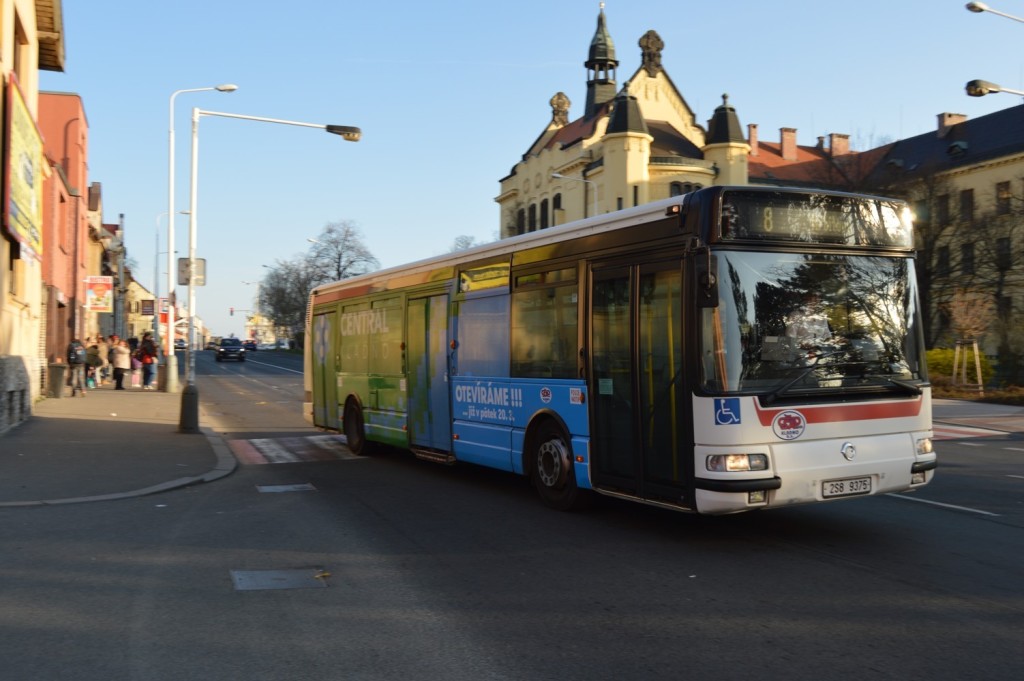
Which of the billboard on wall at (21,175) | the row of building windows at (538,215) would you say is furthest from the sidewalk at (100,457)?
the row of building windows at (538,215)

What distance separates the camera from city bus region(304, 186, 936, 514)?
7102 millimetres

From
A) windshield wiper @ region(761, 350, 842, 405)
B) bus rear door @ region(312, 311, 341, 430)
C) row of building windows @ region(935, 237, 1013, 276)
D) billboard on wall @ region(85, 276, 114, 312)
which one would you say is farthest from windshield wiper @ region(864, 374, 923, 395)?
row of building windows @ region(935, 237, 1013, 276)

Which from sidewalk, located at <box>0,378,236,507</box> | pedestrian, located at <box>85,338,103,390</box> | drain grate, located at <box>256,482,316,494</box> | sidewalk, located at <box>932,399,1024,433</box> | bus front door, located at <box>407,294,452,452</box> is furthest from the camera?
pedestrian, located at <box>85,338,103,390</box>

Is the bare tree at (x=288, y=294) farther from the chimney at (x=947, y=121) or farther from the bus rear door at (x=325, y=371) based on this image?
the bus rear door at (x=325, y=371)

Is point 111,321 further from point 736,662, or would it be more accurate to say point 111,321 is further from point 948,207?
point 736,662

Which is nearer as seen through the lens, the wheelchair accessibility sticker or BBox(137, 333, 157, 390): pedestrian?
the wheelchair accessibility sticker

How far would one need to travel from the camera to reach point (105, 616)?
568 centimetres

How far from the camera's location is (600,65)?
92.0 meters

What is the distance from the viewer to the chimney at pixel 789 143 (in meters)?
91.2

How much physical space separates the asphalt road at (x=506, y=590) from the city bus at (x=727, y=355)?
0.62 meters

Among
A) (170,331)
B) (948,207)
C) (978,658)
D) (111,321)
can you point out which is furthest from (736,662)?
(111,321)

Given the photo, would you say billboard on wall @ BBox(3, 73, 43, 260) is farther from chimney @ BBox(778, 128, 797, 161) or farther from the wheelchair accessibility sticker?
chimney @ BBox(778, 128, 797, 161)

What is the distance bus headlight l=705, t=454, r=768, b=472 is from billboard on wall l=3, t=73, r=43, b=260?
50.0 feet

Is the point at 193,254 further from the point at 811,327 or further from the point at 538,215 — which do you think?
the point at 538,215
